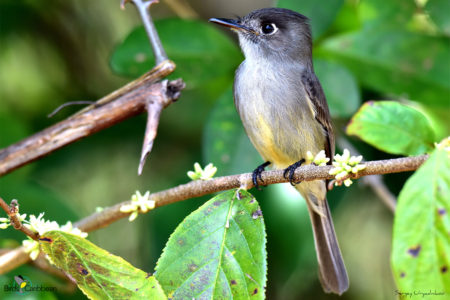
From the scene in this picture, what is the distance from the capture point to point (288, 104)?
2936 mm

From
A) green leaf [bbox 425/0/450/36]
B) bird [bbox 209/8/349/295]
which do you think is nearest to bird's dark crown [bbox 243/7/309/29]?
bird [bbox 209/8/349/295]

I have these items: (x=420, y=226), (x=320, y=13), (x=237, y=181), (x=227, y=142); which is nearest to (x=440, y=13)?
(x=320, y=13)

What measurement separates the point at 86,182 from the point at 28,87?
825 millimetres

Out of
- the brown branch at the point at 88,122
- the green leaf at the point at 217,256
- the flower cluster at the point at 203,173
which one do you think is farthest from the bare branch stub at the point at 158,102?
the green leaf at the point at 217,256

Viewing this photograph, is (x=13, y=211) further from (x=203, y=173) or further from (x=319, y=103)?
(x=319, y=103)

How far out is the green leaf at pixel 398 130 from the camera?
6.75ft

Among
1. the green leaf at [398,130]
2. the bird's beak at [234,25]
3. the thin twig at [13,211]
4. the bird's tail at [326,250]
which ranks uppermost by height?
the thin twig at [13,211]

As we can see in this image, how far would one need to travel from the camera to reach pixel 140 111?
92.6 inches

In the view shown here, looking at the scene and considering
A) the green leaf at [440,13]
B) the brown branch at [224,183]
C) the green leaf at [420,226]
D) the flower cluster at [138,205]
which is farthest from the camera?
the green leaf at [440,13]

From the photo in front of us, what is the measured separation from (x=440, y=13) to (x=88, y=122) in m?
2.15

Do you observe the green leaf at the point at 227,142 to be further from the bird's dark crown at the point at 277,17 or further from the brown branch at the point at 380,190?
the brown branch at the point at 380,190

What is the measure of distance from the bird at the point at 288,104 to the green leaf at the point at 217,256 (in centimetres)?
98

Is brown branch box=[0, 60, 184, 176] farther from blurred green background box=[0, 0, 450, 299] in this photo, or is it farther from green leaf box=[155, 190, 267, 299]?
green leaf box=[155, 190, 267, 299]

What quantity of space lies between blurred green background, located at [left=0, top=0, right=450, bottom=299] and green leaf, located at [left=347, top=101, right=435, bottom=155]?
3.37 ft
